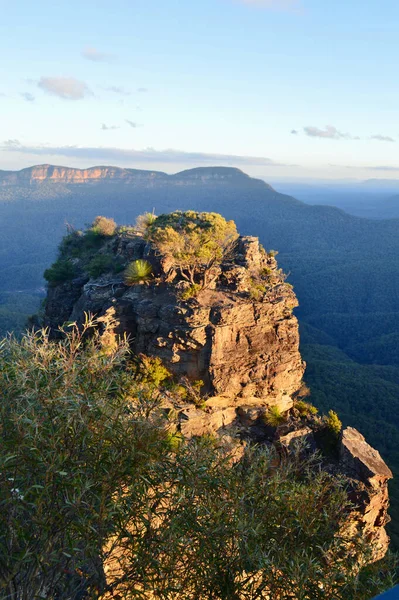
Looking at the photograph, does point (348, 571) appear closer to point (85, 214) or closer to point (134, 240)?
point (134, 240)

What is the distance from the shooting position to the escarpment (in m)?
16.7

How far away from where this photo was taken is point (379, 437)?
4412 centimetres

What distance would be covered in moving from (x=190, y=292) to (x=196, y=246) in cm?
263

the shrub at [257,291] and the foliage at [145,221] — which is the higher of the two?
the foliage at [145,221]

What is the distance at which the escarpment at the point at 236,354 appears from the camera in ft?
54.7

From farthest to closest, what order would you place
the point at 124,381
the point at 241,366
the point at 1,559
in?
the point at 241,366 → the point at 124,381 → the point at 1,559

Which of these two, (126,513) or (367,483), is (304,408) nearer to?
(367,483)

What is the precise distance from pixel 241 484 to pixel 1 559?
3.59 meters

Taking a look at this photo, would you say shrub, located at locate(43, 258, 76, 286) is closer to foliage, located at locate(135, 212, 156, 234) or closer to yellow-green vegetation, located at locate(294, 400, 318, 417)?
foliage, located at locate(135, 212, 156, 234)

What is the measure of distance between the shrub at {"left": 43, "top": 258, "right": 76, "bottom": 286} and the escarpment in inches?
247

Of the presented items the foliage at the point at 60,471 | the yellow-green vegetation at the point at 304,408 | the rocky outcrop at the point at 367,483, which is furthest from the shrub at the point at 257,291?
the foliage at the point at 60,471

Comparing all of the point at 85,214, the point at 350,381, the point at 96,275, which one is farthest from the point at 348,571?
the point at 85,214

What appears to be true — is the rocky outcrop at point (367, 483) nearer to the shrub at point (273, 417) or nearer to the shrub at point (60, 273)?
the shrub at point (273, 417)

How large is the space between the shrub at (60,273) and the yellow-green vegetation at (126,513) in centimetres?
2090
